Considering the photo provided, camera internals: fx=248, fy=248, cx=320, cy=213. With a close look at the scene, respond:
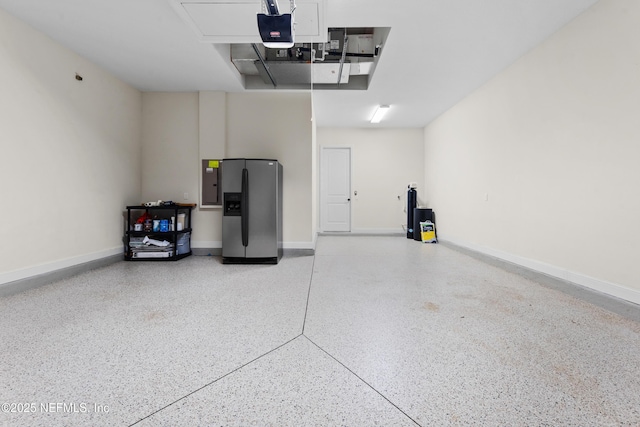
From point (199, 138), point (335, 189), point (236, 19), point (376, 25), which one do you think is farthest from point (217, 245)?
point (376, 25)

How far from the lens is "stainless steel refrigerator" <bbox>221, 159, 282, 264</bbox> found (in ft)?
12.2

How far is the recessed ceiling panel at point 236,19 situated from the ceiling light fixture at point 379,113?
270 centimetres

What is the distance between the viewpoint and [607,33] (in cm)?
220

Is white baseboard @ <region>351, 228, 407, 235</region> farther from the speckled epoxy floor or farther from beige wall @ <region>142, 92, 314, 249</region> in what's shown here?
the speckled epoxy floor

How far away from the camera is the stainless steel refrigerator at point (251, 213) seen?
12.2 feet

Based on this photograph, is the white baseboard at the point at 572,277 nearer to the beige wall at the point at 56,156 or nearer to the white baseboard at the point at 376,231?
the white baseboard at the point at 376,231

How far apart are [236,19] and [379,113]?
11.9 ft

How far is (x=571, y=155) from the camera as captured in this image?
2.54 meters

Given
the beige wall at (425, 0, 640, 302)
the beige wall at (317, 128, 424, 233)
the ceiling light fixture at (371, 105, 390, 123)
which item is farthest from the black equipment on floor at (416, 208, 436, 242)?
the ceiling light fixture at (371, 105, 390, 123)

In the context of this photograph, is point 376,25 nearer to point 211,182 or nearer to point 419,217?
point 211,182

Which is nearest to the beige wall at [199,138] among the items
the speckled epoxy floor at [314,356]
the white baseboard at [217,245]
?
the white baseboard at [217,245]

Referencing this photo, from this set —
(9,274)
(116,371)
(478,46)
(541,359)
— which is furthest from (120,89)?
(541,359)

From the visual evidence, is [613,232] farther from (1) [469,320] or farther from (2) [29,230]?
(2) [29,230]

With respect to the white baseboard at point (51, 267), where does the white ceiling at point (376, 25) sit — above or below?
above
